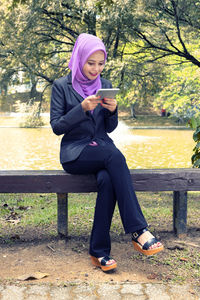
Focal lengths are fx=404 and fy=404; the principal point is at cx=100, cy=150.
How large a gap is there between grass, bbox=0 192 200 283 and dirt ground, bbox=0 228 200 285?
0.07 ft

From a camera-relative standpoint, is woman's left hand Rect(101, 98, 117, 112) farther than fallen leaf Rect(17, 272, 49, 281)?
Yes

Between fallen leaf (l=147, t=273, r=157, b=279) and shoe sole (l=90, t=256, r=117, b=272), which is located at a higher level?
shoe sole (l=90, t=256, r=117, b=272)

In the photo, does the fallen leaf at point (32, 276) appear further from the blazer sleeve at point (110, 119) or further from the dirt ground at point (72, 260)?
the blazer sleeve at point (110, 119)

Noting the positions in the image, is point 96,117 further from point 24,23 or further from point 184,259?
point 24,23

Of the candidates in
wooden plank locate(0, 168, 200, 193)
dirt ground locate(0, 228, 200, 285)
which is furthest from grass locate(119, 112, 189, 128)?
dirt ground locate(0, 228, 200, 285)

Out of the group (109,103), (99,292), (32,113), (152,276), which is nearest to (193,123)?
(109,103)

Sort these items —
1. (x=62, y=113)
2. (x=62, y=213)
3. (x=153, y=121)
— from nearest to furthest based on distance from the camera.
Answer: (x=62, y=113) < (x=62, y=213) < (x=153, y=121)

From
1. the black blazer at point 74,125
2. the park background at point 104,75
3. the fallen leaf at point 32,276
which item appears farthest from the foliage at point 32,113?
the fallen leaf at point 32,276

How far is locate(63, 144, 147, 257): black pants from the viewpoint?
10.3 ft

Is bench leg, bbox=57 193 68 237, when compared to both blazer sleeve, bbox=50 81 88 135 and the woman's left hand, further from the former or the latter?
the woman's left hand

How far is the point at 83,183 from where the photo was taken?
363 cm

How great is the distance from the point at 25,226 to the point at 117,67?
23.9 ft

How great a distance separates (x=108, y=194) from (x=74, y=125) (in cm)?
65

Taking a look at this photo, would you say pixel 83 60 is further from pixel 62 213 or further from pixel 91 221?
pixel 91 221
